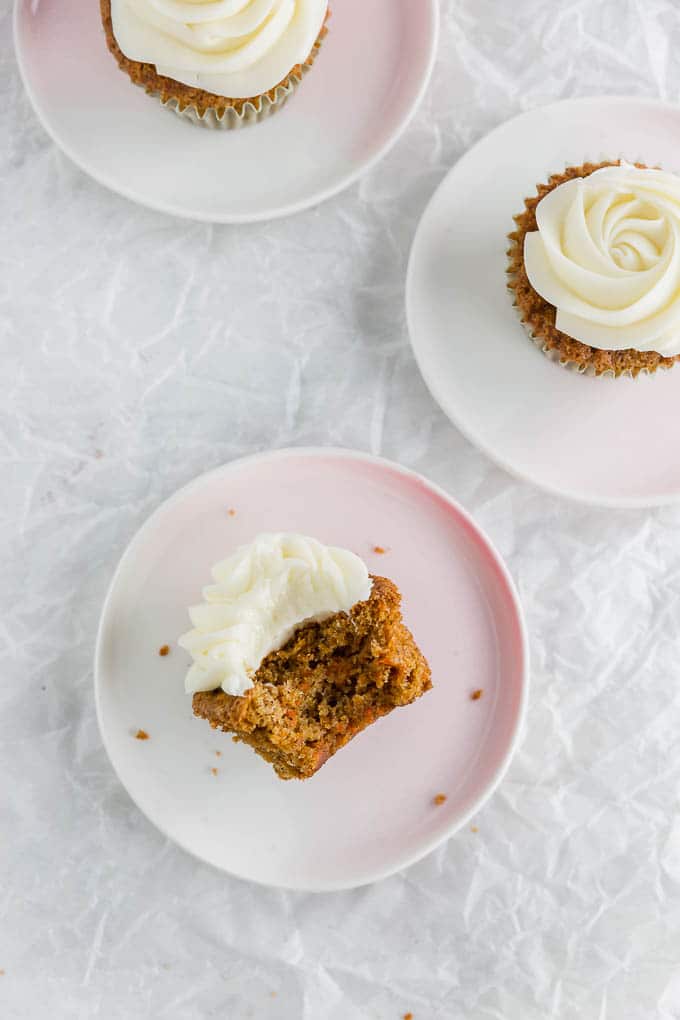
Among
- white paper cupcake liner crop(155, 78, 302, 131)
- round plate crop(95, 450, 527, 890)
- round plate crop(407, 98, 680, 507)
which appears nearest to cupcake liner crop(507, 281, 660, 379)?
round plate crop(407, 98, 680, 507)

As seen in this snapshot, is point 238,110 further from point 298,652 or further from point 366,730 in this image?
point 366,730

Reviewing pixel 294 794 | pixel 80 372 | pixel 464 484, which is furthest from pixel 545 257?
pixel 294 794

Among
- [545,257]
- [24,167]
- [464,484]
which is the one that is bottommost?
[464,484]

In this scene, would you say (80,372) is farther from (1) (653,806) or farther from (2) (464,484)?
(1) (653,806)

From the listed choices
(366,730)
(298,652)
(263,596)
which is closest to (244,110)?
(263,596)

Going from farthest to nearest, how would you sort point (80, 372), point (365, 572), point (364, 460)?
1. point (80, 372)
2. point (364, 460)
3. point (365, 572)

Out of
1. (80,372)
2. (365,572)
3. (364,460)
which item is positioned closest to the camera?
(365,572)

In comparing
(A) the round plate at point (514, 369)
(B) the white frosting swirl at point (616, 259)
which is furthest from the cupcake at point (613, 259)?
(A) the round plate at point (514, 369)
